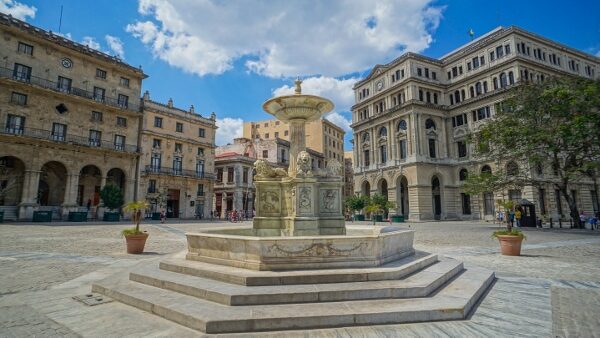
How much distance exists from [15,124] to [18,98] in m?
2.40

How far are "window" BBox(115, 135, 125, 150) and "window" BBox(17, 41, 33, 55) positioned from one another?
10.5 metres

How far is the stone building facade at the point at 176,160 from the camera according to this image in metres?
37.6

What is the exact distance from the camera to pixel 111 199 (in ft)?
98.1

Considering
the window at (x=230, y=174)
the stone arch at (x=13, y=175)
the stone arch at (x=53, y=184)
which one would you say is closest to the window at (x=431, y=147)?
the window at (x=230, y=174)

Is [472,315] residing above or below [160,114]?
below

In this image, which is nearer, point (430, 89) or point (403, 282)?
point (403, 282)

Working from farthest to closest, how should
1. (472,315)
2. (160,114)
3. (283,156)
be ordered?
(283,156)
(160,114)
(472,315)

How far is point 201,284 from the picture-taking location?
4941mm

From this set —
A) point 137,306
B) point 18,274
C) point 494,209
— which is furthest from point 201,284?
point 494,209

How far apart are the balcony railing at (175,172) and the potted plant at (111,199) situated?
6.54m

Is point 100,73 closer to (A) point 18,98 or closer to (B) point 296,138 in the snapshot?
(A) point 18,98

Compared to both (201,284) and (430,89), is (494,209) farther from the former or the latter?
(201,284)

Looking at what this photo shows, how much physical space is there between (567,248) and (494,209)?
2739 centimetres

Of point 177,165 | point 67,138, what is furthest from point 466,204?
point 67,138
